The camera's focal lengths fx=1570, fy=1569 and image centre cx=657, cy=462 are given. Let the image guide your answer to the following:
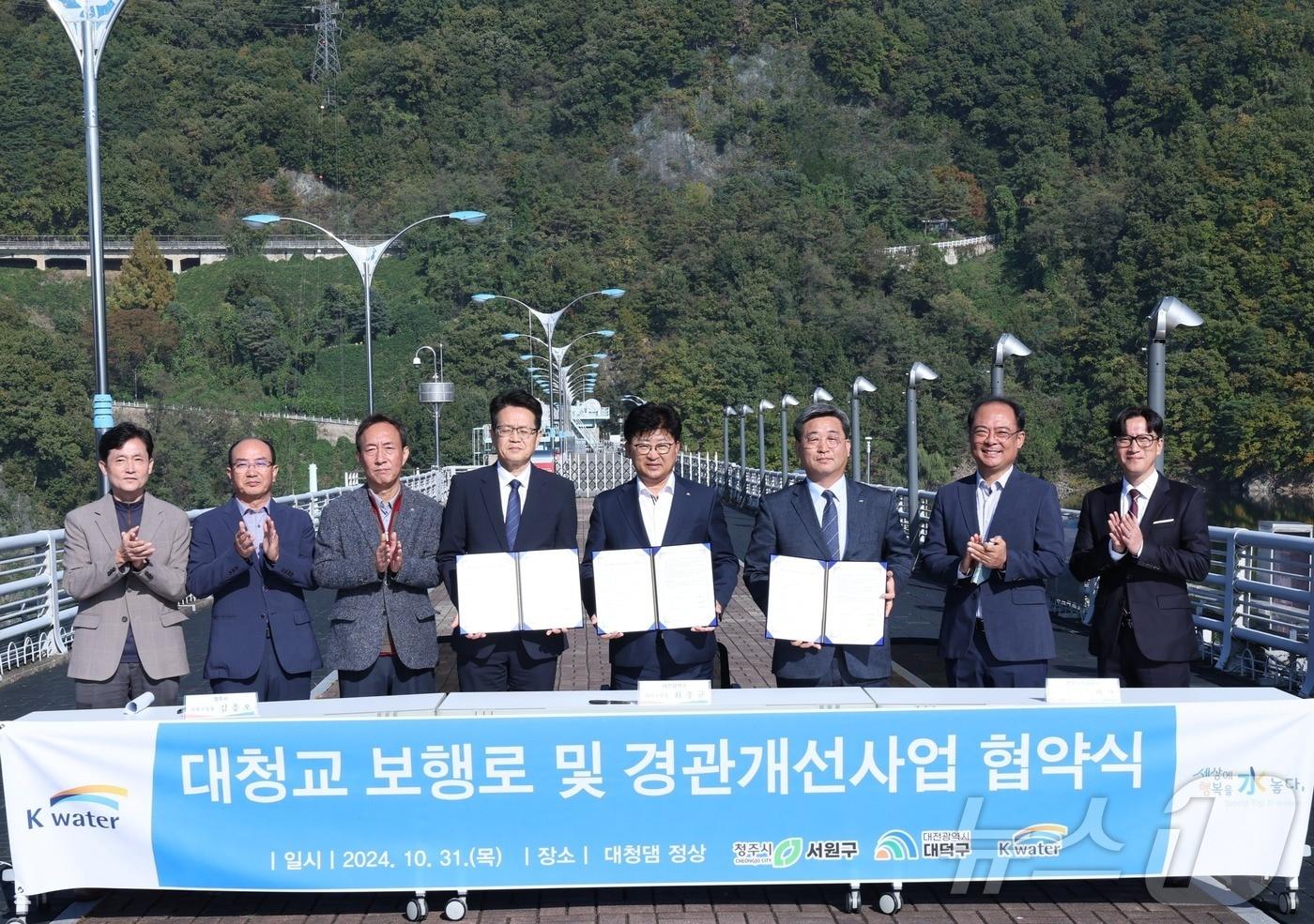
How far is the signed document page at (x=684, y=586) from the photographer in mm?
5855

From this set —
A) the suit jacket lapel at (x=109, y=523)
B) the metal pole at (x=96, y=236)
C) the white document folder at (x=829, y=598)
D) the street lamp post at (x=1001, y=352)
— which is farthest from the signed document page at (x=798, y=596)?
the street lamp post at (x=1001, y=352)

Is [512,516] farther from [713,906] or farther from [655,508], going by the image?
[713,906]

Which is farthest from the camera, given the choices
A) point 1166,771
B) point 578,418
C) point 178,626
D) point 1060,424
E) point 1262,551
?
point 1060,424

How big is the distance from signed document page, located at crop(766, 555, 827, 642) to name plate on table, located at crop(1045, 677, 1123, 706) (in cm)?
90

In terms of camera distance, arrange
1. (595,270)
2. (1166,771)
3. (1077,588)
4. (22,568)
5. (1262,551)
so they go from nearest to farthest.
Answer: (1166,771)
(1262,551)
(22,568)
(1077,588)
(595,270)

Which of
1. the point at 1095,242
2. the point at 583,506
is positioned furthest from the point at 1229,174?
the point at 583,506

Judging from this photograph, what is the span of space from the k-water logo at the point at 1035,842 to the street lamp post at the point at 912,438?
14664mm

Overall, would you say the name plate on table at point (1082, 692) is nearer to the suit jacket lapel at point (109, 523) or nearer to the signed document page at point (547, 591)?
the signed document page at point (547, 591)

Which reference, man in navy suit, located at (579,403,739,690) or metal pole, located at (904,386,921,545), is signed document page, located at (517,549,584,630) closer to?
man in navy suit, located at (579,403,739,690)

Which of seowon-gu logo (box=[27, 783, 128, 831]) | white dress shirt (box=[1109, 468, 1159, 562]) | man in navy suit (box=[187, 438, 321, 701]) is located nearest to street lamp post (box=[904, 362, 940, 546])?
white dress shirt (box=[1109, 468, 1159, 562])

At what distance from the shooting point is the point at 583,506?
4597 centimetres

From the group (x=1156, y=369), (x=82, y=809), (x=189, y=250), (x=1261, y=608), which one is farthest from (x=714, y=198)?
(x=82, y=809)

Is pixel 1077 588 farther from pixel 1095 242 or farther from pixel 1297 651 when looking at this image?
pixel 1095 242

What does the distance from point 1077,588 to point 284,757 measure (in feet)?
34.9
